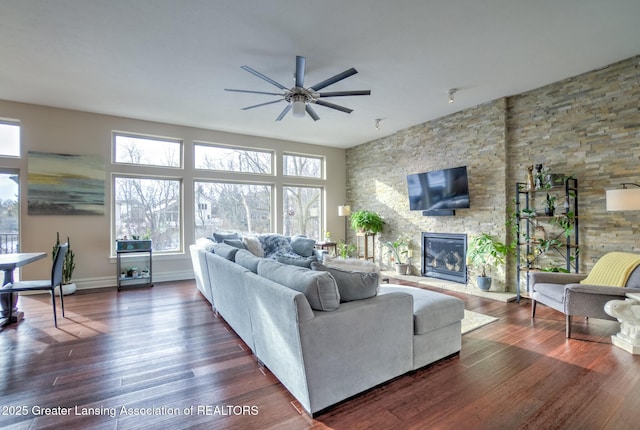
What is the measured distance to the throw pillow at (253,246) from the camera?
522cm

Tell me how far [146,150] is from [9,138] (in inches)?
75.6

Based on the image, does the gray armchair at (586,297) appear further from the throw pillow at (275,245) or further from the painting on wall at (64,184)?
the painting on wall at (64,184)

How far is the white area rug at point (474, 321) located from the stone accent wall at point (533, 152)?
4.64 ft

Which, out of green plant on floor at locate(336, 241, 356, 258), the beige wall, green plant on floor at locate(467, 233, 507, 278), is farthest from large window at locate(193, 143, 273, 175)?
green plant on floor at locate(467, 233, 507, 278)

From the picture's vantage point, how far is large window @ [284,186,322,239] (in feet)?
24.1

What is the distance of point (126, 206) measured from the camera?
5680 millimetres

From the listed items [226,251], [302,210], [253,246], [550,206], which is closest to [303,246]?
[253,246]

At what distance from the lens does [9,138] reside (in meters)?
4.82

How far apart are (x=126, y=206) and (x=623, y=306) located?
23.6 feet

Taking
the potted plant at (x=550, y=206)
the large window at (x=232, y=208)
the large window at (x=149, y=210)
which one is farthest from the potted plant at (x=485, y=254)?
the large window at (x=149, y=210)

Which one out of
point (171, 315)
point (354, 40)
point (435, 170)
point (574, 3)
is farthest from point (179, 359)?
point (435, 170)

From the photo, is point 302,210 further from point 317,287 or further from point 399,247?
point 317,287

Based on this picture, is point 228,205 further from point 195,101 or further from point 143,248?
point 195,101

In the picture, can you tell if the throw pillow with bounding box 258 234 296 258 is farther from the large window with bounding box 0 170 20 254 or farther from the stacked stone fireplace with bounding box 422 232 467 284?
the large window with bounding box 0 170 20 254
